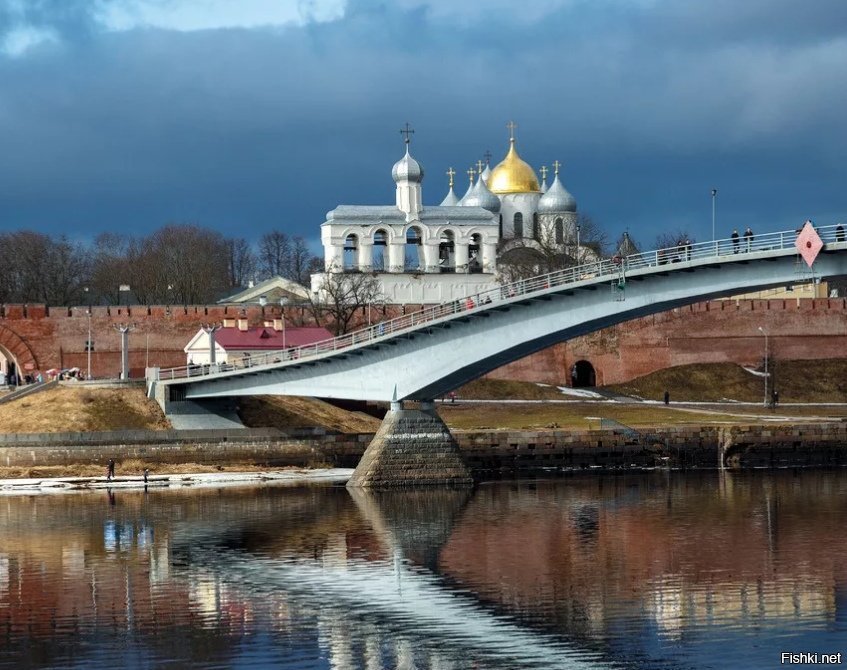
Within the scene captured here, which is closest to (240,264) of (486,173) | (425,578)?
(486,173)

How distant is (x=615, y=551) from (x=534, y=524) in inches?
165

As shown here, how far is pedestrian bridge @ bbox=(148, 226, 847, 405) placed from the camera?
127 ft

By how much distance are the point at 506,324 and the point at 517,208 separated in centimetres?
5520

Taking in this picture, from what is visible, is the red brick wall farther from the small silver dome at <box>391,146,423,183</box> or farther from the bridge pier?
the bridge pier

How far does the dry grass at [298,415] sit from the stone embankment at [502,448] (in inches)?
109

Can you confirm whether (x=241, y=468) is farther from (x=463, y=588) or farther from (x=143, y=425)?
(x=463, y=588)

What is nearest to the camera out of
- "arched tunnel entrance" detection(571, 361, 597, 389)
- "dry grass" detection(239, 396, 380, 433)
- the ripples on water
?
the ripples on water

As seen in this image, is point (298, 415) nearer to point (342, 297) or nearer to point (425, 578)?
point (342, 297)

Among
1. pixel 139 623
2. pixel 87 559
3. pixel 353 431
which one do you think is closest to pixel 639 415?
pixel 353 431

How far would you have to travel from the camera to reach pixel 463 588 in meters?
29.3

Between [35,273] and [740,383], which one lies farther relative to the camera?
[35,273]

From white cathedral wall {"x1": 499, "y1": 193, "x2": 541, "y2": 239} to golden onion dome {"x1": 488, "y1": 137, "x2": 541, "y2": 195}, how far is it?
1.32 feet

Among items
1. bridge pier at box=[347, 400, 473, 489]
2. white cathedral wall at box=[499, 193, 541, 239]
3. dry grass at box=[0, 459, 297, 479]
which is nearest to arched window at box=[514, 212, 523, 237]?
white cathedral wall at box=[499, 193, 541, 239]

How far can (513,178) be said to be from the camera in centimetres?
9944
